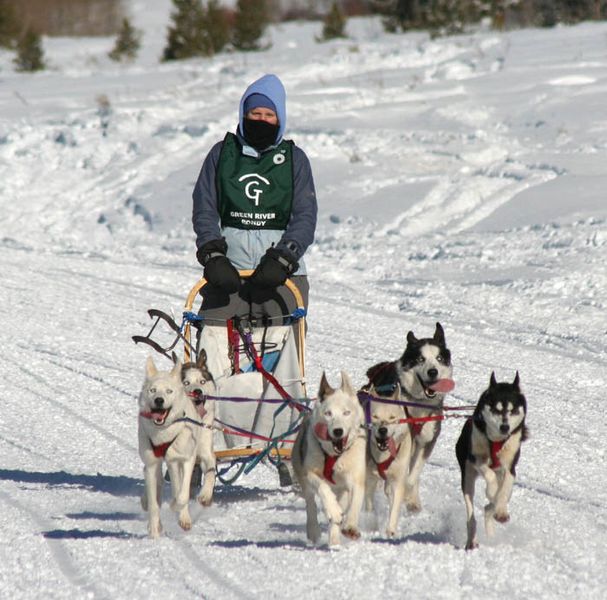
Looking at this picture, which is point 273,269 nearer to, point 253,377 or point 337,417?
point 253,377

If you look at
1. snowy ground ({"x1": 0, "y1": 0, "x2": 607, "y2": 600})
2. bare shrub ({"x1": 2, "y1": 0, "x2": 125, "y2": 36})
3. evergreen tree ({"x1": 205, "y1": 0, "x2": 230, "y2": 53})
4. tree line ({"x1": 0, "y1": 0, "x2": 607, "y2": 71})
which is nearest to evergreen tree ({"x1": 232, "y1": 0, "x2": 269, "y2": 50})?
tree line ({"x1": 0, "y1": 0, "x2": 607, "y2": 71})

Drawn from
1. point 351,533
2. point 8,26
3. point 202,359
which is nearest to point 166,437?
point 202,359

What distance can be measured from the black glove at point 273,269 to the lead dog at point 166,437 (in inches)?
24.0

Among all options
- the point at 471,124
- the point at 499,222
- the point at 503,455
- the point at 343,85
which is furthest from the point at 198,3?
the point at 503,455

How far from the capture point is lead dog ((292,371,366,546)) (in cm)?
459

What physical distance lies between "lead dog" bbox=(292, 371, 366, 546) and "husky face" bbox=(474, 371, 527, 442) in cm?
47

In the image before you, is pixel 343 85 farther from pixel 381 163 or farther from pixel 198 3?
→ pixel 198 3

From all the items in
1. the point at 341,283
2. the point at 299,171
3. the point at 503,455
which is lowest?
the point at 341,283

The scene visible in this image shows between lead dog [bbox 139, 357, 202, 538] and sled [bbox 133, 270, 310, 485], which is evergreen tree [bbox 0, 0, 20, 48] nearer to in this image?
sled [bbox 133, 270, 310, 485]

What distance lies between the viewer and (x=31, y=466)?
625cm

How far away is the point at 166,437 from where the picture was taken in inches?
194

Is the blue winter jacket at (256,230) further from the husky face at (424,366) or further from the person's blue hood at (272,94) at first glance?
the husky face at (424,366)

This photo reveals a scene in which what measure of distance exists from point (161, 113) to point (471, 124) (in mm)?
4880

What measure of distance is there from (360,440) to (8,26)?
1026 inches
